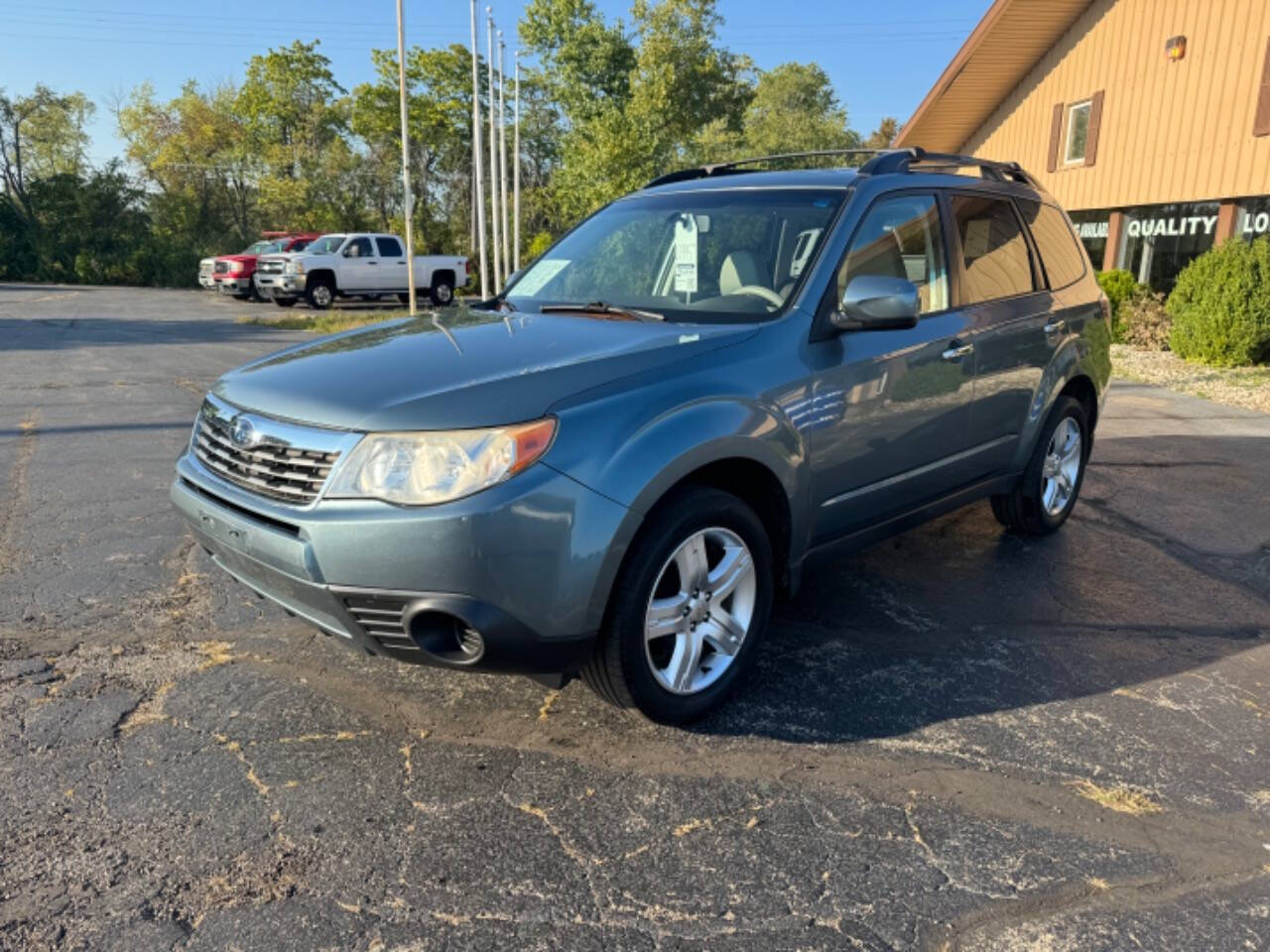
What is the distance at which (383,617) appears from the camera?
2643mm

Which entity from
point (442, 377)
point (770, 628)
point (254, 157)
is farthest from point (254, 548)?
point (254, 157)

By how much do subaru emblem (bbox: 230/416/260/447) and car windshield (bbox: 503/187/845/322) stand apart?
1385mm

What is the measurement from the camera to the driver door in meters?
3.50

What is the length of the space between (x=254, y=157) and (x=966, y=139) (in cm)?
4181

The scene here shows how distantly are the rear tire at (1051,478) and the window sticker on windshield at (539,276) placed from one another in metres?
2.61

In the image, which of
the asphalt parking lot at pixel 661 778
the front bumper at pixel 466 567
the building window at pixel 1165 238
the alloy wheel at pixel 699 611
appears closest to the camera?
the asphalt parking lot at pixel 661 778

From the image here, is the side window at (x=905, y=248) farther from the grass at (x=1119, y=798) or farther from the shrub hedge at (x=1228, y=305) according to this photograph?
the shrub hedge at (x=1228, y=305)

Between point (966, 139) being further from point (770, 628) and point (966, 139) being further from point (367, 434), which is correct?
point (367, 434)

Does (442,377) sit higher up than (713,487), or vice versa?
(442,377)

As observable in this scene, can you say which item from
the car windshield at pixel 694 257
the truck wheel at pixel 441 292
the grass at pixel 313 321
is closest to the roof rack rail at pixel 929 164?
the car windshield at pixel 694 257

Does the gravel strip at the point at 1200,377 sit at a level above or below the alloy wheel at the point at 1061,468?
below

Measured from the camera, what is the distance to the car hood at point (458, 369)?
2.66 metres

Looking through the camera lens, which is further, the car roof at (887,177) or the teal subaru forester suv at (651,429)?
the car roof at (887,177)

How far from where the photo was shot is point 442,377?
2854mm
